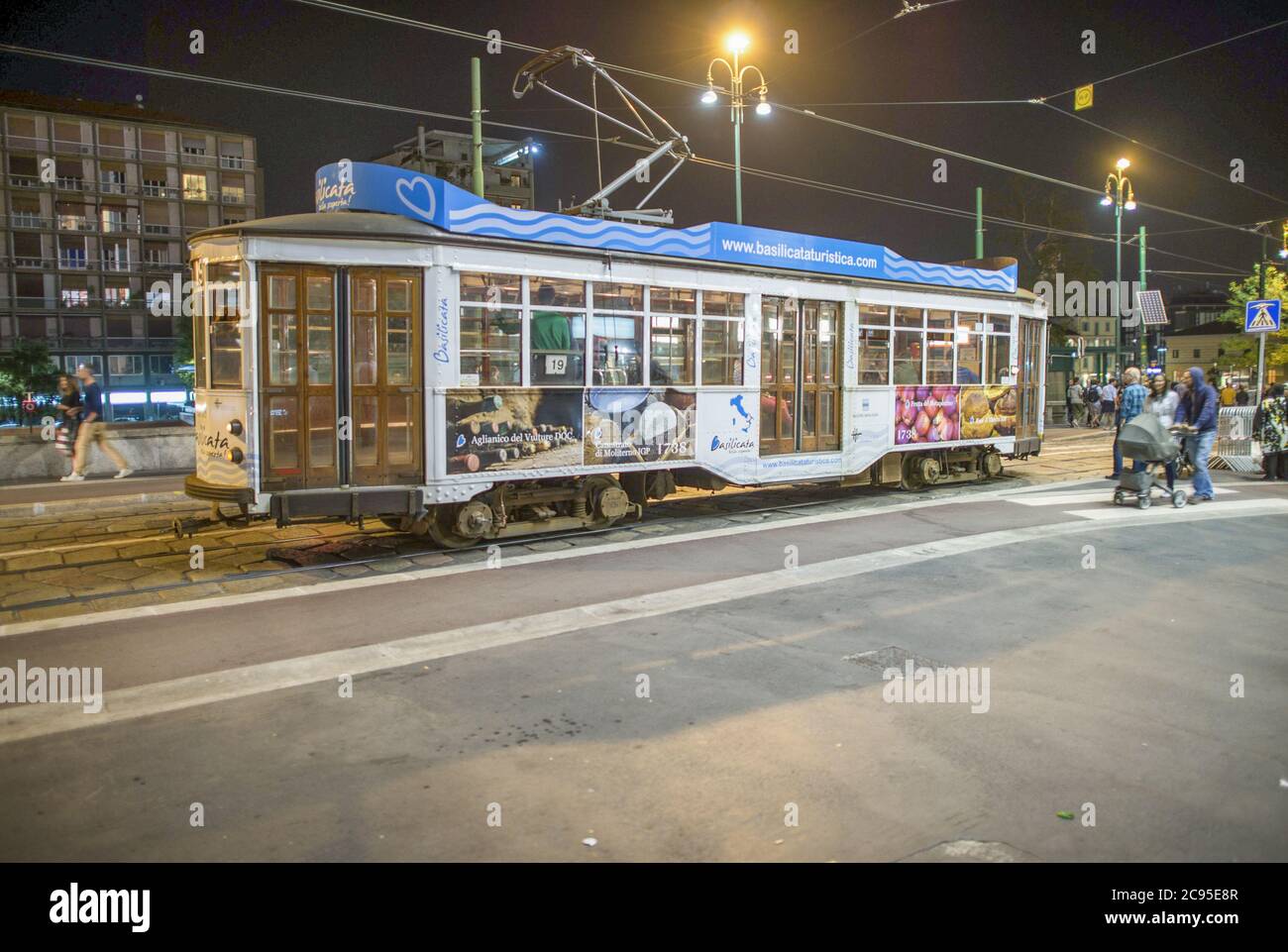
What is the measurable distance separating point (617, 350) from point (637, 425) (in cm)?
A: 94

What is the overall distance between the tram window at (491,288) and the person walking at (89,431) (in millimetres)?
8864

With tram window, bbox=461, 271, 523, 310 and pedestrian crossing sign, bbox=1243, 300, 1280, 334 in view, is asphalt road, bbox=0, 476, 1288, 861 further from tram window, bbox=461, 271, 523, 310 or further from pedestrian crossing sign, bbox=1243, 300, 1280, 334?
pedestrian crossing sign, bbox=1243, 300, 1280, 334

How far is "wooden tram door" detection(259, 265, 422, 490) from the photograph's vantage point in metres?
9.24

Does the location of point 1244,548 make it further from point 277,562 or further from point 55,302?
point 55,302

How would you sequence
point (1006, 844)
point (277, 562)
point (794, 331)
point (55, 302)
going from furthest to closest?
point (55, 302)
point (794, 331)
point (277, 562)
point (1006, 844)

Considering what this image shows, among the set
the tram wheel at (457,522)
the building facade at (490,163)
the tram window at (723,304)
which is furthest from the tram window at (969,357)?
the building facade at (490,163)

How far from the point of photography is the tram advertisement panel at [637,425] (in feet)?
36.3

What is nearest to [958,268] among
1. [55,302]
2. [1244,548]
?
[1244,548]

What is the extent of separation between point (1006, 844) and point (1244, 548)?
27.6ft

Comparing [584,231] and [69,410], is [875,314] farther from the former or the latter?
[69,410]

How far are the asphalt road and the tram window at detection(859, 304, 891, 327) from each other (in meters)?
Result: 5.75

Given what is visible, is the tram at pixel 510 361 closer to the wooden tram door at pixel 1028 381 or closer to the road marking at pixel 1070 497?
the road marking at pixel 1070 497

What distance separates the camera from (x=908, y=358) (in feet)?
49.0
